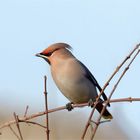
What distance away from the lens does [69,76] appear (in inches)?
232

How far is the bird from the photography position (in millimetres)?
5898

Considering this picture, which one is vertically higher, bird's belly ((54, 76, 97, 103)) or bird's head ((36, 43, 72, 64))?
bird's head ((36, 43, 72, 64))

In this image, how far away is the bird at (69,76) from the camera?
590 centimetres

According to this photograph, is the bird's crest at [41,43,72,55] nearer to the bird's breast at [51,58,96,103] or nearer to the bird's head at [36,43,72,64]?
the bird's head at [36,43,72,64]

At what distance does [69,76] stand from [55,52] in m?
0.22

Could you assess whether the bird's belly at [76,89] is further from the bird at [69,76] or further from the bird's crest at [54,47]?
the bird's crest at [54,47]

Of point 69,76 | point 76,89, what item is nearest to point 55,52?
point 69,76

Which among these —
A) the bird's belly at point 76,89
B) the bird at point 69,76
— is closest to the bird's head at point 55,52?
the bird at point 69,76

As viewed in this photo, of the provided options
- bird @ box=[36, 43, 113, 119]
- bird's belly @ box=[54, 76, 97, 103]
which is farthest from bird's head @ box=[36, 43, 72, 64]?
bird's belly @ box=[54, 76, 97, 103]

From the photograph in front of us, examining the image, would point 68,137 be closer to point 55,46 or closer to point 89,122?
point 55,46

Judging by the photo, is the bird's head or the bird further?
the bird

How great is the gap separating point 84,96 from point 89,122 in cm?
216

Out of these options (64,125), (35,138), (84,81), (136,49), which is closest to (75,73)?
(84,81)

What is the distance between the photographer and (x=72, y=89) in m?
5.94
